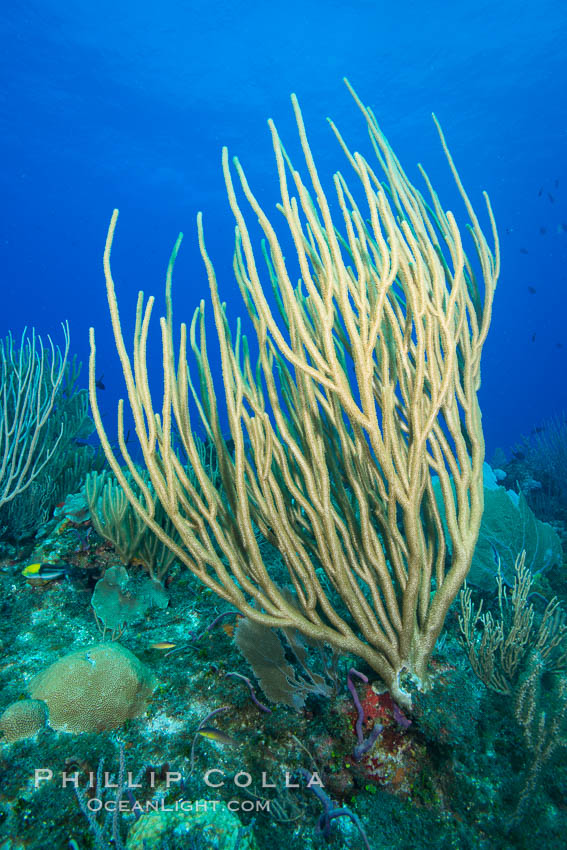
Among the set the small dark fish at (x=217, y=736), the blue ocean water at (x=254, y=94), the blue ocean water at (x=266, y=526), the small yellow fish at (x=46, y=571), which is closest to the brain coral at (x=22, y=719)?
the blue ocean water at (x=266, y=526)

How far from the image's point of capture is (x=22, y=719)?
223 cm

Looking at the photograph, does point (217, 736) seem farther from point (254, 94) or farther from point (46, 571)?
point (254, 94)

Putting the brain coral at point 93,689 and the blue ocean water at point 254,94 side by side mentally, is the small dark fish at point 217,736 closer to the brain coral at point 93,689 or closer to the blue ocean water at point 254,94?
the brain coral at point 93,689

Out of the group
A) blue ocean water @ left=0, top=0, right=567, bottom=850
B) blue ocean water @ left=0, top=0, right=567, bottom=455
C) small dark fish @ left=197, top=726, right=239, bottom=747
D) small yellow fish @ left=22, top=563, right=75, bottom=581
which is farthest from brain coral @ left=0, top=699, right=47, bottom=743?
blue ocean water @ left=0, top=0, right=567, bottom=455

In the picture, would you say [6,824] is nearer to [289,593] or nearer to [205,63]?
[289,593]

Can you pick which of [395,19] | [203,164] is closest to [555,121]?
[395,19]

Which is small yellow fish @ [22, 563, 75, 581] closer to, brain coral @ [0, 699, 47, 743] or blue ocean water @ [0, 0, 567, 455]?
brain coral @ [0, 699, 47, 743]

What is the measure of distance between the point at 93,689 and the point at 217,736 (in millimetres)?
774

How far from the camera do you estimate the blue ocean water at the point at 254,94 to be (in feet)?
71.6

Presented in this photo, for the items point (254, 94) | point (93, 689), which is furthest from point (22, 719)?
point (254, 94)

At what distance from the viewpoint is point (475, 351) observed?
7.39 ft

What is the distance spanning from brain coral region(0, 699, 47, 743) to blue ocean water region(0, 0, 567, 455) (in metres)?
13.0

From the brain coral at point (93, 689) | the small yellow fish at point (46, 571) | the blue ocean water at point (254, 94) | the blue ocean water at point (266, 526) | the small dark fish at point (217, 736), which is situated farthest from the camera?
the blue ocean water at point (254, 94)

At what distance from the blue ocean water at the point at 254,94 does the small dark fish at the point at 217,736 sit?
488 inches
